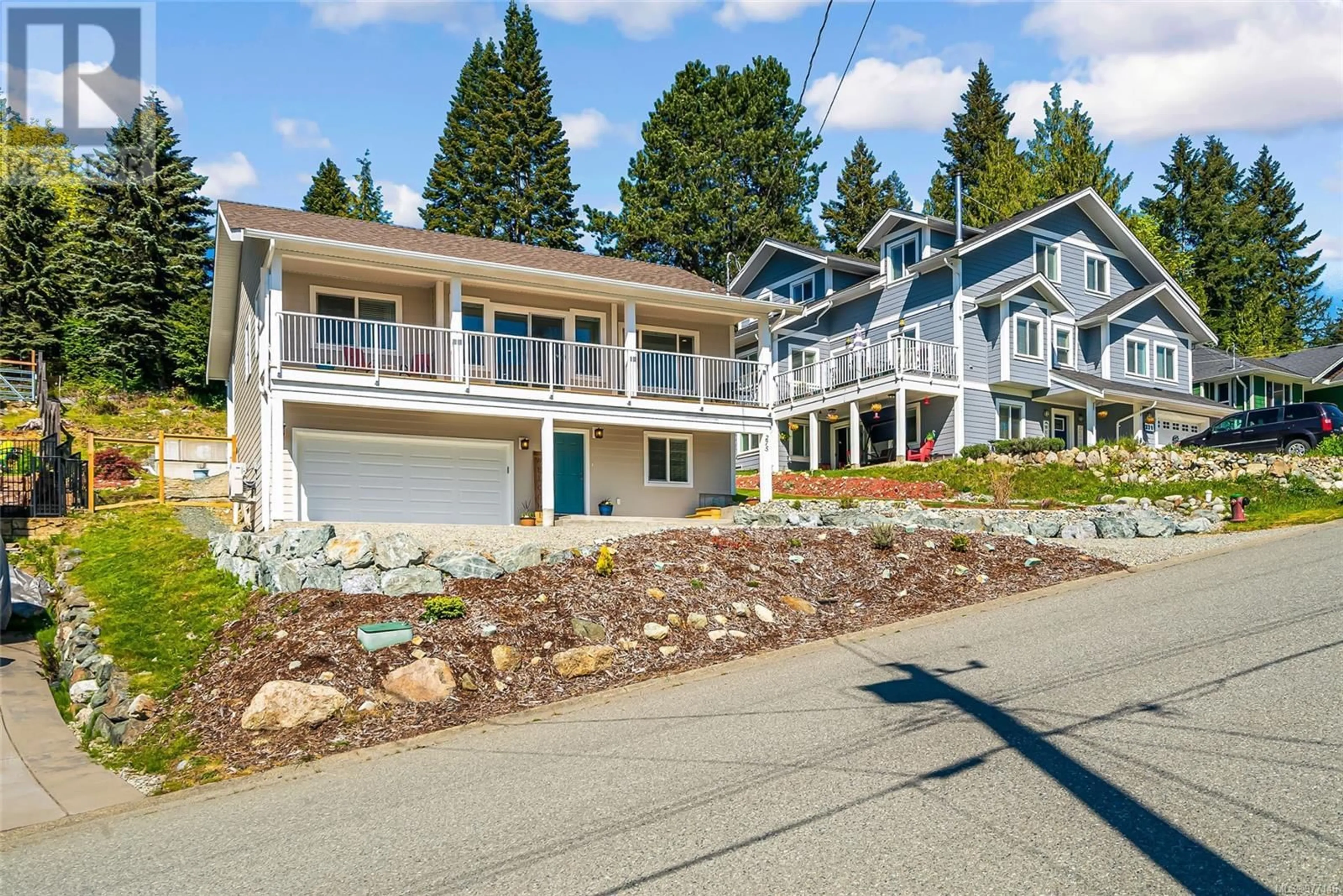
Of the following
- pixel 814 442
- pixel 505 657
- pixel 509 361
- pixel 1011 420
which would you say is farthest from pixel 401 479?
pixel 1011 420

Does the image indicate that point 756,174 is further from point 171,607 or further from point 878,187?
point 171,607

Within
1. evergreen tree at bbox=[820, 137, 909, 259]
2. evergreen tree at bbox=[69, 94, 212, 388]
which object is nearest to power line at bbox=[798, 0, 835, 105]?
evergreen tree at bbox=[69, 94, 212, 388]

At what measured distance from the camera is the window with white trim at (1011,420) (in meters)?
31.7

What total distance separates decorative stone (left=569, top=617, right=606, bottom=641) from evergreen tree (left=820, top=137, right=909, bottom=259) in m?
44.2

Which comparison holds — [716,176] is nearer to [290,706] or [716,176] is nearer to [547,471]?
[547,471]

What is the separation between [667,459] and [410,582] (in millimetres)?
10594

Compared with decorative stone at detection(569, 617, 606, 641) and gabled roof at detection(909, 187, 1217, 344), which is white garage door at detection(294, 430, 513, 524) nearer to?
decorative stone at detection(569, 617, 606, 641)

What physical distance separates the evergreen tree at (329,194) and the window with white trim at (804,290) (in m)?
20.9

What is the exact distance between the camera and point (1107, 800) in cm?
601

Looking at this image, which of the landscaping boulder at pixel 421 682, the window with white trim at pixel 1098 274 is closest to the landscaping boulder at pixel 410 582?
the landscaping boulder at pixel 421 682

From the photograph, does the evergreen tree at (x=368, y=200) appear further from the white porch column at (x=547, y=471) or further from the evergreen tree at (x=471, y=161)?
the white porch column at (x=547, y=471)

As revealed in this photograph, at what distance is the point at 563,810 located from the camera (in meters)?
6.75

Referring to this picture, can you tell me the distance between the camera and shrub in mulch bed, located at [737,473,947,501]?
23.2 m

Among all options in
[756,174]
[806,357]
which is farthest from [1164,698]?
[756,174]
